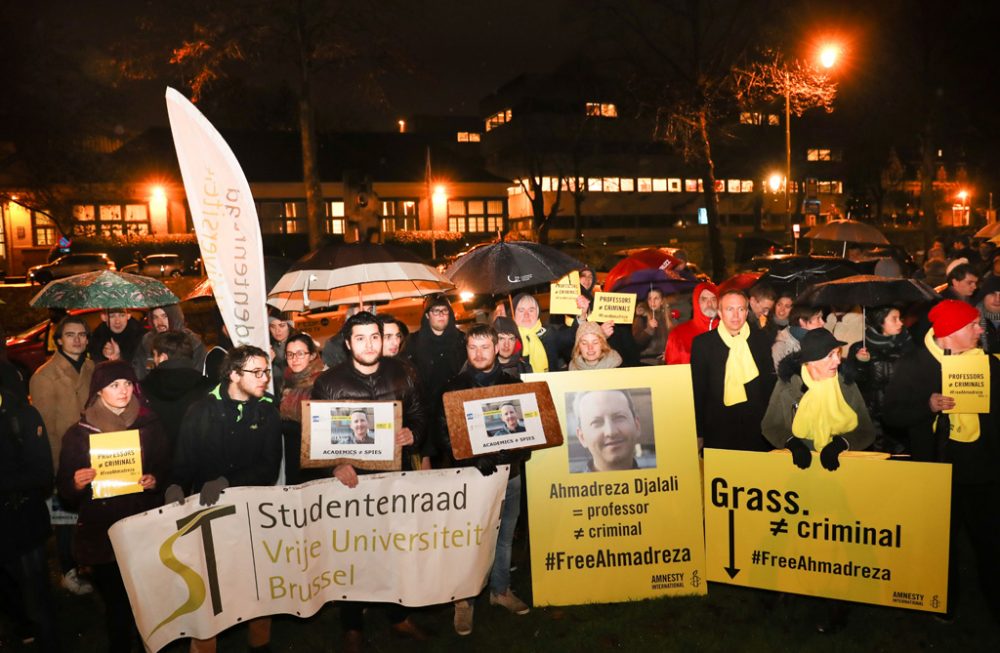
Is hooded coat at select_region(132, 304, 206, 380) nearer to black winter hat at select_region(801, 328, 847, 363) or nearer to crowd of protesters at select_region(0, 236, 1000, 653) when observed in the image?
crowd of protesters at select_region(0, 236, 1000, 653)

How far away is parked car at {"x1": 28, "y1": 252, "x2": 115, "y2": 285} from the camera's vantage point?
1132 inches

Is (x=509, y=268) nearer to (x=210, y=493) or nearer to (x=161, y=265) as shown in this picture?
(x=210, y=493)

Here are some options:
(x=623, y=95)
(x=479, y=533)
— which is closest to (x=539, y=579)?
(x=479, y=533)

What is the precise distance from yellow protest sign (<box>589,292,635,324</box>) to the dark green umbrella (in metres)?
3.76

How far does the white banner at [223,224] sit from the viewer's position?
204 inches

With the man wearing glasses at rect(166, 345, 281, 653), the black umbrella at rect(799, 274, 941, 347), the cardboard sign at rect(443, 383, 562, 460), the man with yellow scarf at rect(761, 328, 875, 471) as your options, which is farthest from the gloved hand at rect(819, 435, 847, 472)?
the man wearing glasses at rect(166, 345, 281, 653)

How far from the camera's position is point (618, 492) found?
15.8 ft

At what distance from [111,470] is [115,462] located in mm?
50

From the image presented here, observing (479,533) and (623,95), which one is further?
(623,95)

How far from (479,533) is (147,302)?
143 inches

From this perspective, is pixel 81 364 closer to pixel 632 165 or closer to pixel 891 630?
pixel 891 630

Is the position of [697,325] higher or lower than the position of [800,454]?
higher

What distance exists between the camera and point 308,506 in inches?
168

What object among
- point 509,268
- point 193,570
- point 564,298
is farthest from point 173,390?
point 564,298
